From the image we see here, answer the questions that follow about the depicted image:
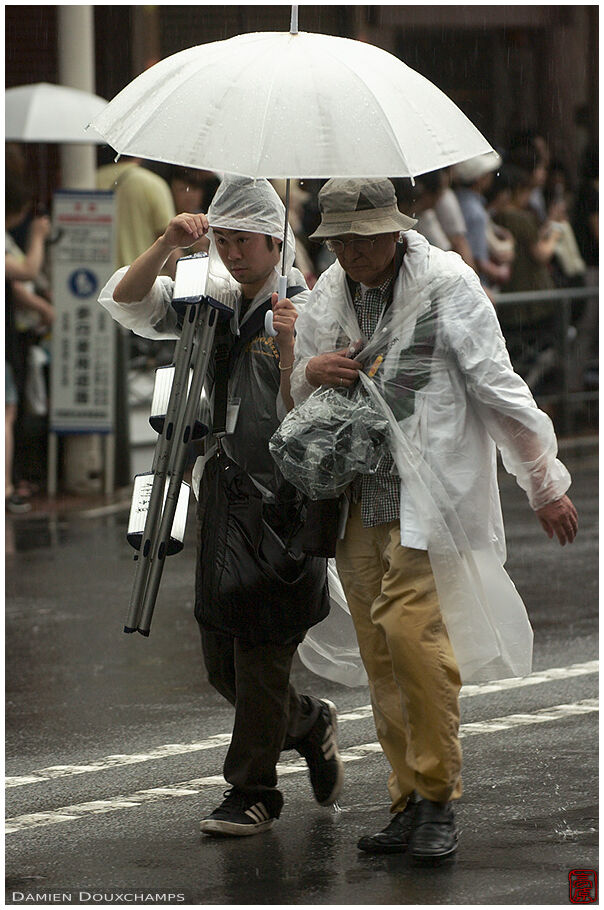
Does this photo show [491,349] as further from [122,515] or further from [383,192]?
[122,515]

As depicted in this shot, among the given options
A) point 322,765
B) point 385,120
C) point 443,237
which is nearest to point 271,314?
point 385,120

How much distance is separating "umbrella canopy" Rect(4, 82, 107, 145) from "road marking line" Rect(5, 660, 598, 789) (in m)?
7.07

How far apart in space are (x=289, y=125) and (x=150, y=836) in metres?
2.24

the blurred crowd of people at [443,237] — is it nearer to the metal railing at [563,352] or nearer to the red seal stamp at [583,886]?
the metal railing at [563,352]

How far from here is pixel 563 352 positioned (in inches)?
651

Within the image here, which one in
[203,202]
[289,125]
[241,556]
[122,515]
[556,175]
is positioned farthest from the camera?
[556,175]

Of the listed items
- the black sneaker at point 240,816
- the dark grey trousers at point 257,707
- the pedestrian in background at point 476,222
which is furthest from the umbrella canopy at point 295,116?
the pedestrian in background at point 476,222

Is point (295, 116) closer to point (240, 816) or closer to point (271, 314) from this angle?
point (271, 314)

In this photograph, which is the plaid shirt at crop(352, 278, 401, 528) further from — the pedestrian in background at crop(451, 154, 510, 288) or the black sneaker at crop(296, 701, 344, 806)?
the pedestrian in background at crop(451, 154, 510, 288)

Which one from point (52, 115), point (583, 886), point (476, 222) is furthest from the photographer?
point (476, 222)

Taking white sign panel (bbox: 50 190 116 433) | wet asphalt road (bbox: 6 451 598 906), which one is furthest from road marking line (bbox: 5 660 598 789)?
white sign panel (bbox: 50 190 116 433)

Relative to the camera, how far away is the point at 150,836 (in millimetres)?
5957

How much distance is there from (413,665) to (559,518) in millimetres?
624

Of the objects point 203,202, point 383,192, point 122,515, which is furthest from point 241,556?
point 203,202
